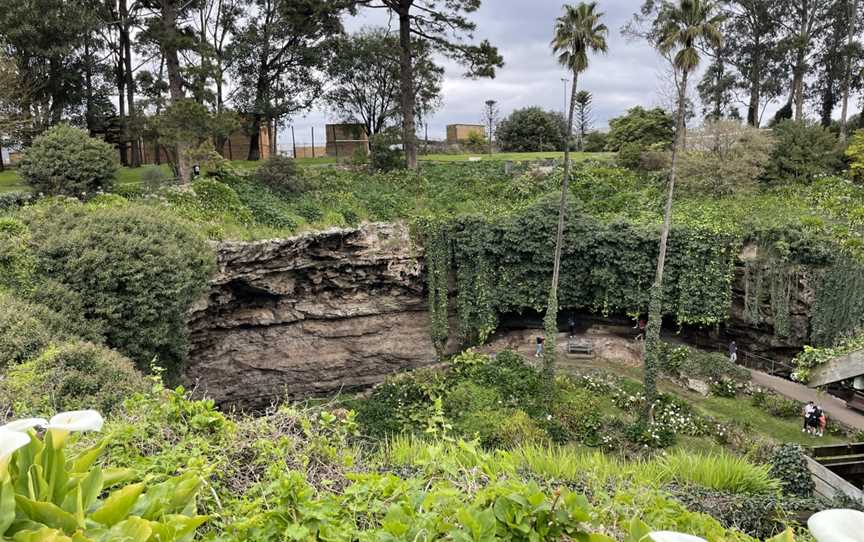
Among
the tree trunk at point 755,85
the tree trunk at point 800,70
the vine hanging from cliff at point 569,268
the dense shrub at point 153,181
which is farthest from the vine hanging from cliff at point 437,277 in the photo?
the tree trunk at point 800,70

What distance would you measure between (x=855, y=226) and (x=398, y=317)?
14.3 m

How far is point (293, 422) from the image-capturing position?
4.03 metres

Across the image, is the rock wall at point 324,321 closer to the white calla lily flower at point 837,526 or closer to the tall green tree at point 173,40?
the tall green tree at point 173,40

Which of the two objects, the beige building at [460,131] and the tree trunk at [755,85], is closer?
the tree trunk at [755,85]

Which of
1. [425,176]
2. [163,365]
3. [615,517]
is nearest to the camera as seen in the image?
[615,517]

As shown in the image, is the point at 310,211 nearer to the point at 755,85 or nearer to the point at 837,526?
the point at 837,526

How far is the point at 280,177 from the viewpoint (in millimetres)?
18344

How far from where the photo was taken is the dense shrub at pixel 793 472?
6.34 meters

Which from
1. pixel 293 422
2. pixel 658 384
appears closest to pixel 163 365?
pixel 293 422

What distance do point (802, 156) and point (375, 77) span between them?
→ 63.8 ft

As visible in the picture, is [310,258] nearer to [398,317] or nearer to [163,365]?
[398,317]

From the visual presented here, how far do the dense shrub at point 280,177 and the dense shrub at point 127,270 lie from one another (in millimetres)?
7794

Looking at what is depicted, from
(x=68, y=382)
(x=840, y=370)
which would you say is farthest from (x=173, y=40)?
(x=840, y=370)

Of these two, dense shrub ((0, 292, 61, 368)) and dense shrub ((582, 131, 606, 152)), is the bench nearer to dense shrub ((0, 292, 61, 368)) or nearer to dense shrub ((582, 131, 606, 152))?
dense shrub ((0, 292, 61, 368))
